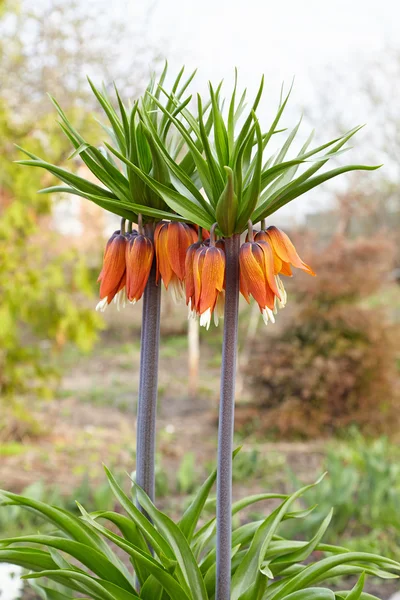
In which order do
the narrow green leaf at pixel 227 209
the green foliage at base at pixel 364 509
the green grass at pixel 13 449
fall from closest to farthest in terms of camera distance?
the narrow green leaf at pixel 227 209
the green foliage at base at pixel 364 509
the green grass at pixel 13 449

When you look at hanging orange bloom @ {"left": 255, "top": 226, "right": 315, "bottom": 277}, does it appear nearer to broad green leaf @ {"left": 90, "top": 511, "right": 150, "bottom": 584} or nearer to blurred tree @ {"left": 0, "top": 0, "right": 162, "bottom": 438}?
broad green leaf @ {"left": 90, "top": 511, "right": 150, "bottom": 584}

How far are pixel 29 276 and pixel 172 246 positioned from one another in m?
3.70

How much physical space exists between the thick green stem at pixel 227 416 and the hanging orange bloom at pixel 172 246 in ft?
0.35

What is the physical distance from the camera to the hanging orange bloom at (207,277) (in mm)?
1385

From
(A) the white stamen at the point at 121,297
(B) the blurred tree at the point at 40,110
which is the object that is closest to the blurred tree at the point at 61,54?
(B) the blurred tree at the point at 40,110

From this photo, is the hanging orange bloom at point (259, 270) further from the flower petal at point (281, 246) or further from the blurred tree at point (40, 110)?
the blurred tree at point (40, 110)

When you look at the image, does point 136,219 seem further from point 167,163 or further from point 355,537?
point 355,537

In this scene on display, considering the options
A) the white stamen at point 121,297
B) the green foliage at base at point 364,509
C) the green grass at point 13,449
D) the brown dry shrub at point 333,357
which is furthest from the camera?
the brown dry shrub at point 333,357

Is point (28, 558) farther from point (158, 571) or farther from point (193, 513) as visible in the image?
point (193, 513)

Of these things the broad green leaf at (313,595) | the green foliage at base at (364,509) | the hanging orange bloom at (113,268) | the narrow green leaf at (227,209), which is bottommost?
the green foliage at base at (364,509)

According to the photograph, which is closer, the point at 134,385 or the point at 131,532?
the point at 131,532

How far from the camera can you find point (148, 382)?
5.34 ft

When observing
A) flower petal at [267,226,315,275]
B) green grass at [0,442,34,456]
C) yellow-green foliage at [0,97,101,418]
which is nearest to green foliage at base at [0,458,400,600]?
flower petal at [267,226,315,275]

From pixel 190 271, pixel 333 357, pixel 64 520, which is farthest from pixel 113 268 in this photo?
pixel 333 357
